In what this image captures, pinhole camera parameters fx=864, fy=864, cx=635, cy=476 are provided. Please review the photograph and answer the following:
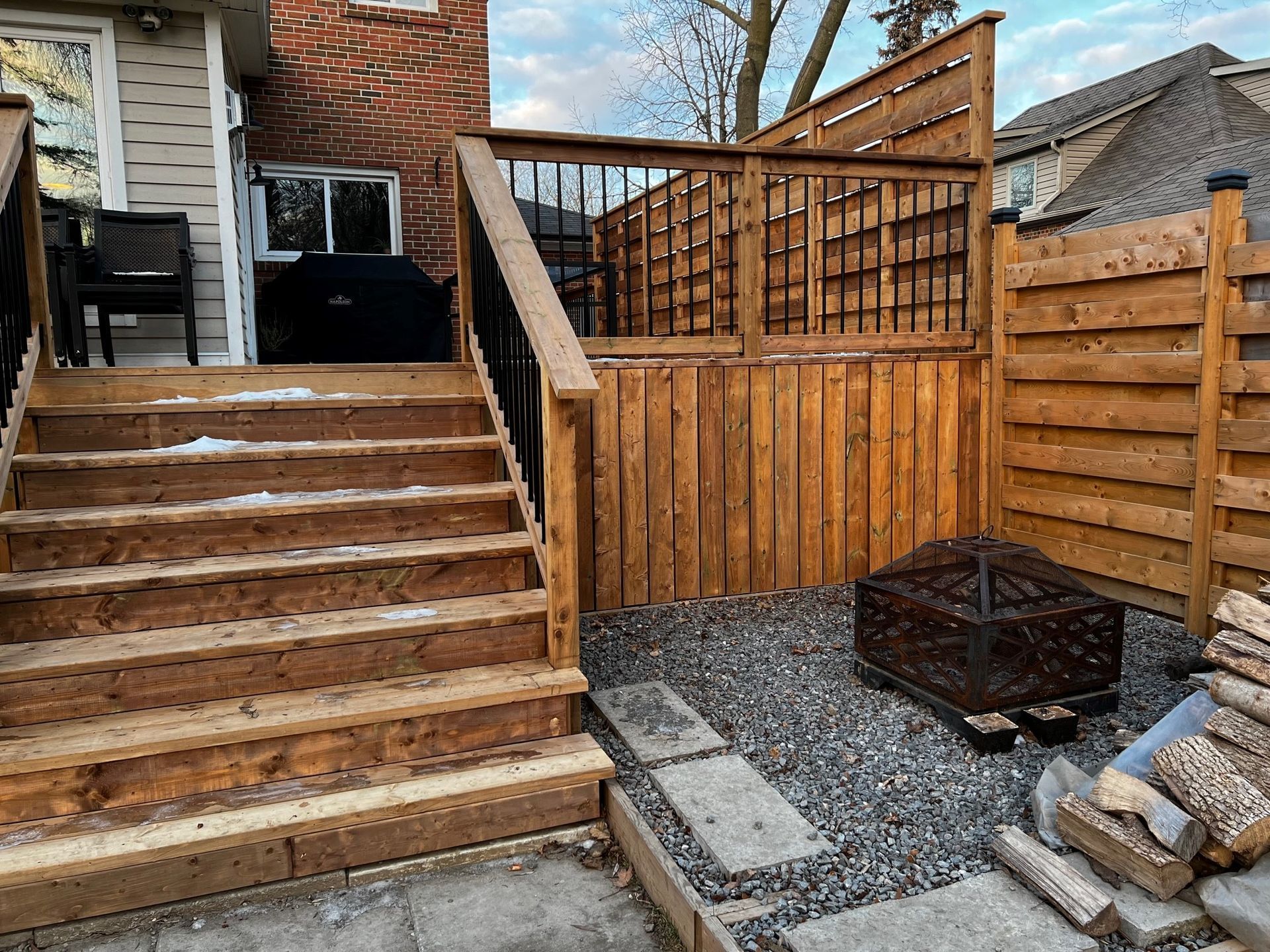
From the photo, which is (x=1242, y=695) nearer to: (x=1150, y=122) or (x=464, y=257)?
(x=464, y=257)

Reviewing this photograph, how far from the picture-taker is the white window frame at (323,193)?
742cm

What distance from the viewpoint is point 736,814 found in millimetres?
2316

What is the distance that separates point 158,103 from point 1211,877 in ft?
19.6

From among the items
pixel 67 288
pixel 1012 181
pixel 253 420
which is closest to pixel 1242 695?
pixel 253 420

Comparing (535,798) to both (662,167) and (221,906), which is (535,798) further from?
(662,167)

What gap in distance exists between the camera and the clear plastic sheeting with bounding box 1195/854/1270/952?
181cm

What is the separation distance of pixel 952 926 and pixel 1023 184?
56.5 ft

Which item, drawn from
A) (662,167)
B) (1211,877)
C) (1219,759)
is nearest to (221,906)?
(1211,877)

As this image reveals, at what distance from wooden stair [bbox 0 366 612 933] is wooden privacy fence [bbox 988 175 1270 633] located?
269 centimetres

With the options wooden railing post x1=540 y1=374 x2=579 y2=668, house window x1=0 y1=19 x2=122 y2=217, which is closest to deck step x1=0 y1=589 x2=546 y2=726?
wooden railing post x1=540 y1=374 x2=579 y2=668

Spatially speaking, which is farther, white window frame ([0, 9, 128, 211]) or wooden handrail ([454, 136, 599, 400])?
white window frame ([0, 9, 128, 211])

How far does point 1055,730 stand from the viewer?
272cm

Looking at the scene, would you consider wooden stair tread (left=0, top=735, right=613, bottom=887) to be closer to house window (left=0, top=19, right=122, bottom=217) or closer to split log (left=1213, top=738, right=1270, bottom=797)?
split log (left=1213, top=738, right=1270, bottom=797)

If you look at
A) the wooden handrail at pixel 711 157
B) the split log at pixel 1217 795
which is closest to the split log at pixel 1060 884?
the split log at pixel 1217 795
